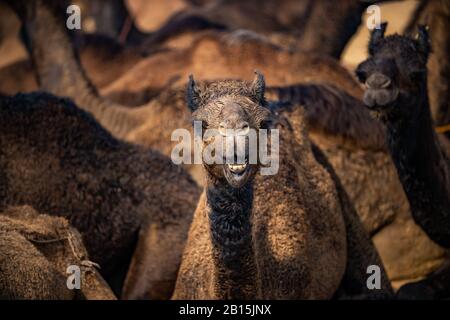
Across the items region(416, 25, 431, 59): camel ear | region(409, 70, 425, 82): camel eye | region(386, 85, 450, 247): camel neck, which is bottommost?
region(386, 85, 450, 247): camel neck

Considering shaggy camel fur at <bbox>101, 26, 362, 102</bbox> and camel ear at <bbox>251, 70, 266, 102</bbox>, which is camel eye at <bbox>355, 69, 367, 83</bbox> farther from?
shaggy camel fur at <bbox>101, 26, 362, 102</bbox>

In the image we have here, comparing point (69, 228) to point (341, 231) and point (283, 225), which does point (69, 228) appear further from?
point (341, 231)

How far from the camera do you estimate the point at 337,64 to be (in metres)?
7.57

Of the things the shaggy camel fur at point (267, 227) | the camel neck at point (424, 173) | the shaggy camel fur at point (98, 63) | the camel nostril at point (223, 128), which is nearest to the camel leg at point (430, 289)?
the shaggy camel fur at point (267, 227)

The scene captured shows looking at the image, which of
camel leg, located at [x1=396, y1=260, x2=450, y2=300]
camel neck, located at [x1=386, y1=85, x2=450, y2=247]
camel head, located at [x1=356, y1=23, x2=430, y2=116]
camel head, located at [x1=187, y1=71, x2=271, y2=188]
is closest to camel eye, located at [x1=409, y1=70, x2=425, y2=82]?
camel head, located at [x1=356, y1=23, x2=430, y2=116]

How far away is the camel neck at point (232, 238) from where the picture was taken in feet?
13.7

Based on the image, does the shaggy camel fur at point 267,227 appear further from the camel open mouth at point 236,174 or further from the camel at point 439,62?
the camel at point 439,62

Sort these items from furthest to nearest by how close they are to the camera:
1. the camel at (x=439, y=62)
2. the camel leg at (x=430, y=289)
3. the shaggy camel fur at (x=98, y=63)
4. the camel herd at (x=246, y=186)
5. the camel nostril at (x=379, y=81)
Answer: the shaggy camel fur at (x=98, y=63)
the camel at (x=439, y=62)
the camel leg at (x=430, y=289)
the camel nostril at (x=379, y=81)
the camel herd at (x=246, y=186)

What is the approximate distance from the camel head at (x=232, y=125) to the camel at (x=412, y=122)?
123cm

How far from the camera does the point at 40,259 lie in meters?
4.68

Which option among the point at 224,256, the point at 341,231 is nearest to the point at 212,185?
the point at 224,256

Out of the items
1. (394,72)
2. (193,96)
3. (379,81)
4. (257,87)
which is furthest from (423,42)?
(193,96)

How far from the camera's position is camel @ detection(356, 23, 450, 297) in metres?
5.34

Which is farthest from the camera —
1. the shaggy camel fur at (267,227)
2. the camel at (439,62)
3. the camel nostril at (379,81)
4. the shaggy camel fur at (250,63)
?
the shaggy camel fur at (250,63)
